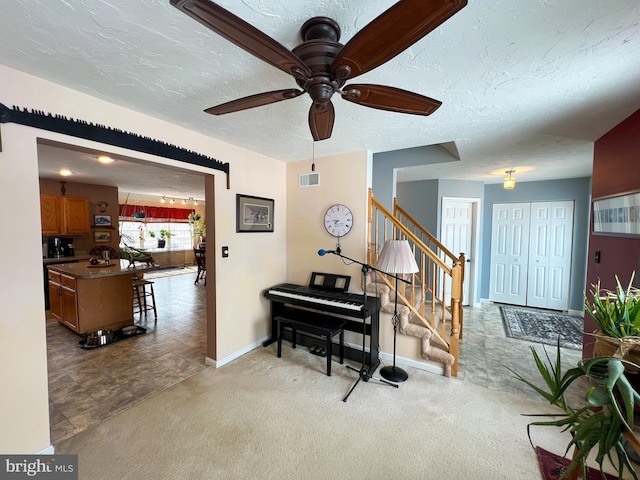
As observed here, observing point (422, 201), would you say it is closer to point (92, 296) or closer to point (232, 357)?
point (232, 357)

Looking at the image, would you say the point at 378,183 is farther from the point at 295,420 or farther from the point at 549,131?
the point at 295,420

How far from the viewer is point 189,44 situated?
129cm

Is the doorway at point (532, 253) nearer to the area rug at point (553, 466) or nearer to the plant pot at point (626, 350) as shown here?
the area rug at point (553, 466)

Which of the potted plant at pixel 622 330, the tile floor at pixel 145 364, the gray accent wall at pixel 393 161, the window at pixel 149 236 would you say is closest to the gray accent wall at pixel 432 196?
the gray accent wall at pixel 393 161

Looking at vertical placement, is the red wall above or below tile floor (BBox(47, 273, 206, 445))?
above

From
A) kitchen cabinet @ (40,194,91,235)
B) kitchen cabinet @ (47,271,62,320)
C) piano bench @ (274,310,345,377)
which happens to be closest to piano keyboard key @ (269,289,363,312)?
piano bench @ (274,310,345,377)

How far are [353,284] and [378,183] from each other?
1468mm

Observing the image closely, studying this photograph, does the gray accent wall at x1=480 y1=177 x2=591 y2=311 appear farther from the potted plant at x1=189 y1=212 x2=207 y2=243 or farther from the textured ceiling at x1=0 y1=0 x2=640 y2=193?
the potted plant at x1=189 y1=212 x2=207 y2=243

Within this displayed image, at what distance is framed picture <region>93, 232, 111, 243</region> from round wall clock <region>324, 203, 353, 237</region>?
16.7ft

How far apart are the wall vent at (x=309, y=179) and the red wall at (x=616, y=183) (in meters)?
2.75

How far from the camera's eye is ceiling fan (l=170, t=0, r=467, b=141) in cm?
77

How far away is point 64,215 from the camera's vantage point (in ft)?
15.9

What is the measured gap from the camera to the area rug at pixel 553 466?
1565 mm

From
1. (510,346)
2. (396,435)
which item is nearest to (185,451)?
(396,435)
